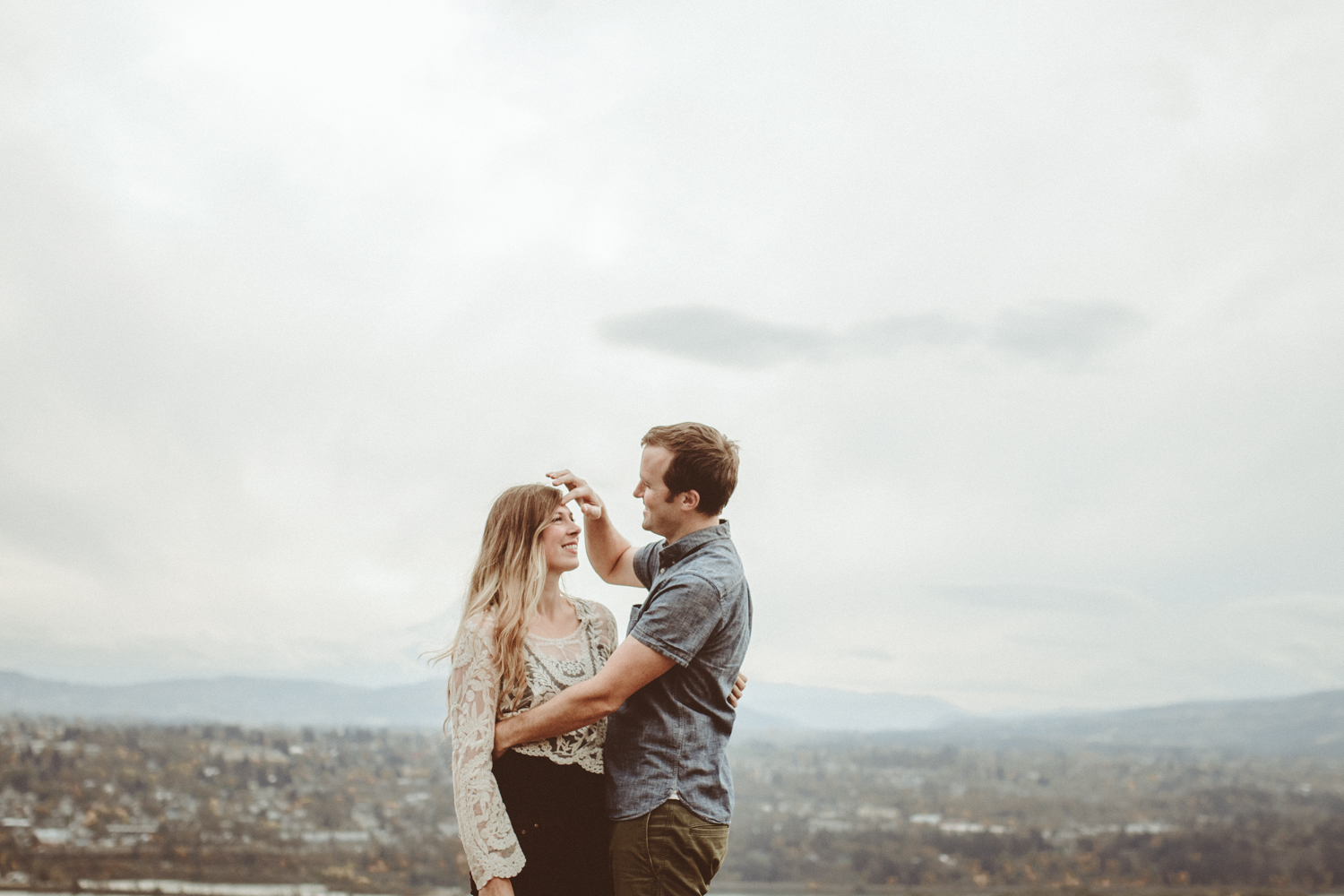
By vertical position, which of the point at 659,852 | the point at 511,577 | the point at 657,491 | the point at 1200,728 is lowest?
the point at 1200,728

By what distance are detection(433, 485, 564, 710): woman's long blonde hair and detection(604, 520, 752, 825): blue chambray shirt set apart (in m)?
0.32

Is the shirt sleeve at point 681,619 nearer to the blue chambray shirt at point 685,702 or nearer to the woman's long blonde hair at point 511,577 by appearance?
the blue chambray shirt at point 685,702

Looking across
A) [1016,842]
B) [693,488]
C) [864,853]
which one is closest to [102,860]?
[864,853]

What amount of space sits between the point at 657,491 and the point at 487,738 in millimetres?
878

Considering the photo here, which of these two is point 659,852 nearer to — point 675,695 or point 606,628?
point 675,695

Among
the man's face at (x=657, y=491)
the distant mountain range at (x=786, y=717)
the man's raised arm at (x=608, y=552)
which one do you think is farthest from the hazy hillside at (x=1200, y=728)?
the man's face at (x=657, y=491)

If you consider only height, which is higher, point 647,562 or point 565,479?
point 565,479

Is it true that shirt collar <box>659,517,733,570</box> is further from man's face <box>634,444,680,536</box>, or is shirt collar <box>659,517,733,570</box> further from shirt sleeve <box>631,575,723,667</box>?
shirt sleeve <box>631,575,723,667</box>

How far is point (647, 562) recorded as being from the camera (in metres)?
3.67

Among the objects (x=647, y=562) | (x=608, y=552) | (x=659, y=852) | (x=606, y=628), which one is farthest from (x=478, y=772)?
(x=608, y=552)

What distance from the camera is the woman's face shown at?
317cm

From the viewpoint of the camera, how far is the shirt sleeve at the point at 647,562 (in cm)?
361

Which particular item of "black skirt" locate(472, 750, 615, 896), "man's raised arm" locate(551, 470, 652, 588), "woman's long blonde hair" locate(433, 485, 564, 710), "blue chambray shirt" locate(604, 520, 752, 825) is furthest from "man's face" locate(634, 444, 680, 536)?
"black skirt" locate(472, 750, 615, 896)

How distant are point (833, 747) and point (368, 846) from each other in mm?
20280
